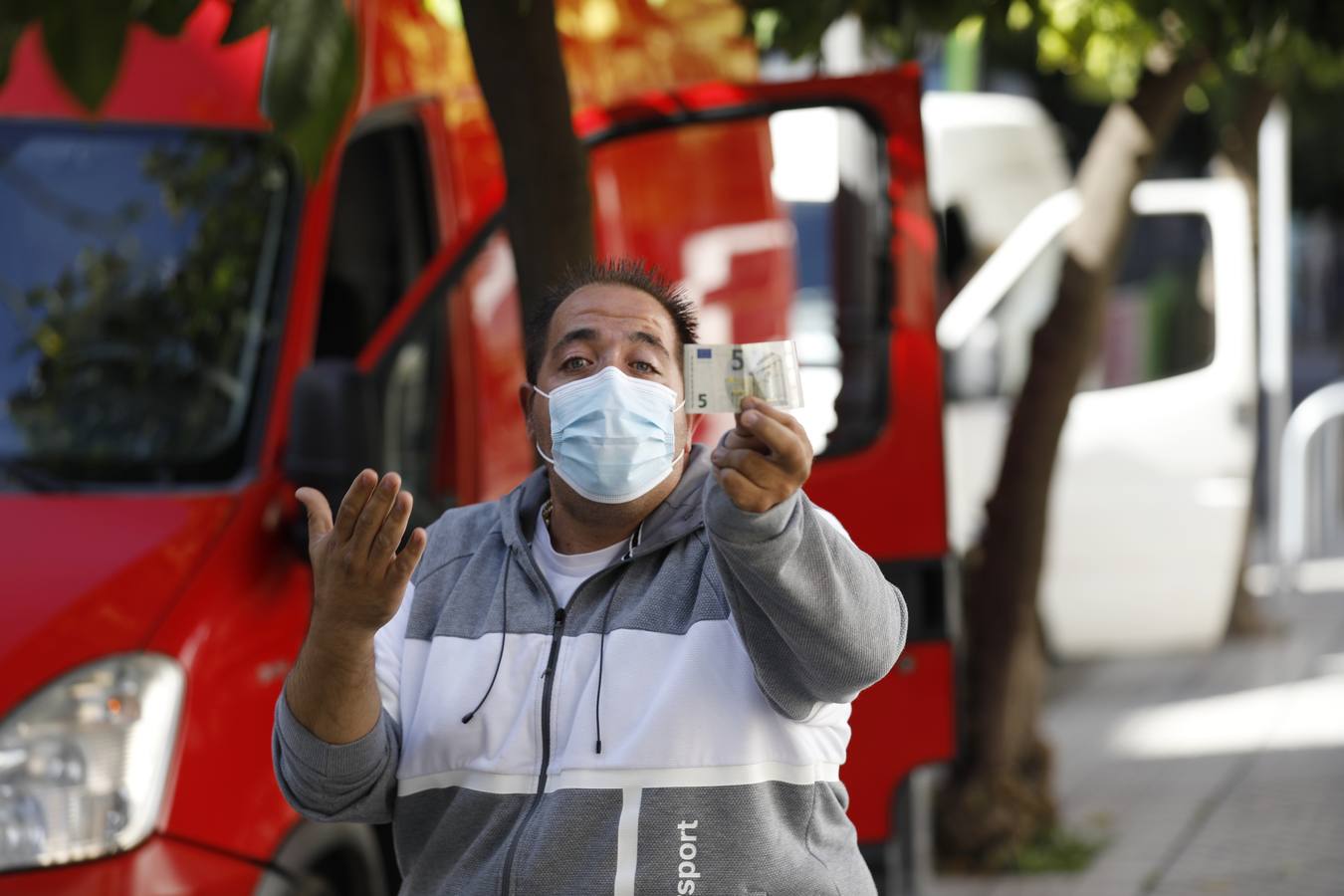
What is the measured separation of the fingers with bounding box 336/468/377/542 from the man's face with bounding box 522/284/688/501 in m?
0.36

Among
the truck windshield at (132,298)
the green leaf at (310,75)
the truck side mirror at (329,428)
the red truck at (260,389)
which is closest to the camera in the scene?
the green leaf at (310,75)

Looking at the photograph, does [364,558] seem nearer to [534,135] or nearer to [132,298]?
[534,135]

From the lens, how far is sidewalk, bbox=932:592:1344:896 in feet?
19.4

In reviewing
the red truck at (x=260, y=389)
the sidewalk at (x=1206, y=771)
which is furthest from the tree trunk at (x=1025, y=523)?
the red truck at (x=260, y=389)

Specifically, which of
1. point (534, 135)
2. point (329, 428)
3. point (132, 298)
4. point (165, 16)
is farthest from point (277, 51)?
point (132, 298)

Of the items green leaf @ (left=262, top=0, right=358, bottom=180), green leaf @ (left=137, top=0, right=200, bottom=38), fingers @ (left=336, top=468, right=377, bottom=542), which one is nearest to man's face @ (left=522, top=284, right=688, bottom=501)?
fingers @ (left=336, top=468, right=377, bottom=542)

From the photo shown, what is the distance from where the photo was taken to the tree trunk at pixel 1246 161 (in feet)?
31.4

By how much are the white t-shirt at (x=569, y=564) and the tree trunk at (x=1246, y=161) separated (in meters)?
7.51

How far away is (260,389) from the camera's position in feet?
13.0

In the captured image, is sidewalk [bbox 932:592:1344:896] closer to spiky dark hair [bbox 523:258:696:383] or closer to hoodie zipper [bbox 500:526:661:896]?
spiky dark hair [bbox 523:258:696:383]

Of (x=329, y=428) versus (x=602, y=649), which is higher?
(x=329, y=428)

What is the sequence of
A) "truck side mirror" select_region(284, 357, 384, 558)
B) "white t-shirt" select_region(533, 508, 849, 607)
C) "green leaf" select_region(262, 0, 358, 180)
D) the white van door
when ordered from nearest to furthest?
"green leaf" select_region(262, 0, 358, 180) → "white t-shirt" select_region(533, 508, 849, 607) → "truck side mirror" select_region(284, 357, 384, 558) → the white van door

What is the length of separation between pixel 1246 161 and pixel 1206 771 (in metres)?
4.31

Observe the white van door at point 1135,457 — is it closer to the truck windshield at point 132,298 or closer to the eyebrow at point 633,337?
the truck windshield at point 132,298
